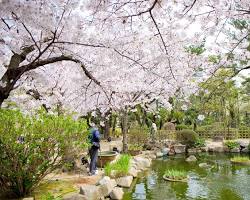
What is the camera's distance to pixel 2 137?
6.12 meters

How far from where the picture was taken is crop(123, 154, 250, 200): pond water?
26.7 ft

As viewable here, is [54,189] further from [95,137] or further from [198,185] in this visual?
[198,185]

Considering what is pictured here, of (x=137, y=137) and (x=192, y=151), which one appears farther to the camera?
(x=192, y=151)

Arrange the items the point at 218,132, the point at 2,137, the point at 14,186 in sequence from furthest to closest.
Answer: the point at 218,132 < the point at 14,186 < the point at 2,137

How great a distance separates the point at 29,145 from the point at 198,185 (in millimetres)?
5154

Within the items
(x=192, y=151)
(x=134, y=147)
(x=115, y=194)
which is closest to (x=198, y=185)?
(x=115, y=194)

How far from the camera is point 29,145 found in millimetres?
6441

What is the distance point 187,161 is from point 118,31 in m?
9.37

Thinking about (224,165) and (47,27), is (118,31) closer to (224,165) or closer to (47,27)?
(47,27)

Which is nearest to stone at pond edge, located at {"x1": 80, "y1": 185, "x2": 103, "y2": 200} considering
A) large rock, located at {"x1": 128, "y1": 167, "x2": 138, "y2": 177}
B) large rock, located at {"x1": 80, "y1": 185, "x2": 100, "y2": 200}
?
large rock, located at {"x1": 80, "y1": 185, "x2": 100, "y2": 200}

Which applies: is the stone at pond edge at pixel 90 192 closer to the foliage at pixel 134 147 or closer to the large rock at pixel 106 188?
the large rock at pixel 106 188

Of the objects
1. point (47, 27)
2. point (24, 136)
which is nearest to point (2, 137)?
point (24, 136)

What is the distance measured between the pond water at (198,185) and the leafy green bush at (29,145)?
2.25m

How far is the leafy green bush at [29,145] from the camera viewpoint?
6207mm
